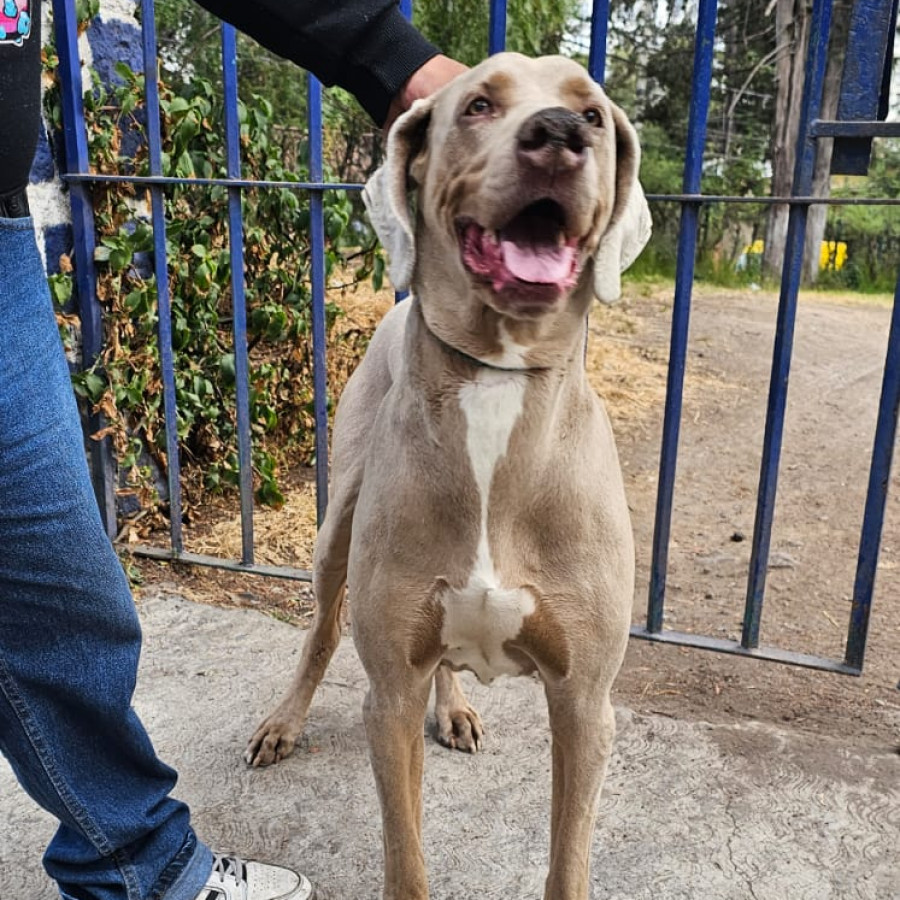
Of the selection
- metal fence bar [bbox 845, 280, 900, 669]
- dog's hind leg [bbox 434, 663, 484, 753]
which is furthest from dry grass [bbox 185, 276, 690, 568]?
metal fence bar [bbox 845, 280, 900, 669]

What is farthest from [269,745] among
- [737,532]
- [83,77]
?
[737,532]

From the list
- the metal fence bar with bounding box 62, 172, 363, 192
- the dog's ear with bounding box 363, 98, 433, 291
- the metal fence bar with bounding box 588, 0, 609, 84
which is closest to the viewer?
the dog's ear with bounding box 363, 98, 433, 291

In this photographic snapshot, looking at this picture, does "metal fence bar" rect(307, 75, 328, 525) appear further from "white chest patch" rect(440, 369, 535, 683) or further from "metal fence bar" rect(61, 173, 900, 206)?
"white chest patch" rect(440, 369, 535, 683)

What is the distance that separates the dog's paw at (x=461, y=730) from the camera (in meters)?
2.65

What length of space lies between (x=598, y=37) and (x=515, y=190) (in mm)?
1364

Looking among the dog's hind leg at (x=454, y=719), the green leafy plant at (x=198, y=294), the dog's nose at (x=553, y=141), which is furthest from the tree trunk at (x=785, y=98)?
the dog's nose at (x=553, y=141)

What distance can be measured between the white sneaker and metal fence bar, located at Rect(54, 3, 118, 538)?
1.43 m

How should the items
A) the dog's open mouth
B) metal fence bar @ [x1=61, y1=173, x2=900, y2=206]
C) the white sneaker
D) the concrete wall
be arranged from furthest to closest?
1. the concrete wall
2. metal fence bar @ [x1=61, y1=173, x2=900, y2=206]
3. the white sneaker
4. the dog's open mouth

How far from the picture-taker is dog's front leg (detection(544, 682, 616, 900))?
1.92 metres

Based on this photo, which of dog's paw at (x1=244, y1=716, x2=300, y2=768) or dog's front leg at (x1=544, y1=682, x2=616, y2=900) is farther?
dog's paw at (x1=244, y1=716, x2=300, y2=768)

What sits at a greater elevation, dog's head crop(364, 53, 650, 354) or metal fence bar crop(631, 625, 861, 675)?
dog's head crop(364, 53, 650, 354)

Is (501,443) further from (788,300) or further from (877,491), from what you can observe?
(877,491)

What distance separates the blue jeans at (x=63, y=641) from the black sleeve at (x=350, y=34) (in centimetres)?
66

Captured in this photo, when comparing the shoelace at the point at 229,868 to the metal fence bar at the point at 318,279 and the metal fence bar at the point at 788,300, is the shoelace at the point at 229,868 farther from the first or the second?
the metal fence bar at the point at 788,300
